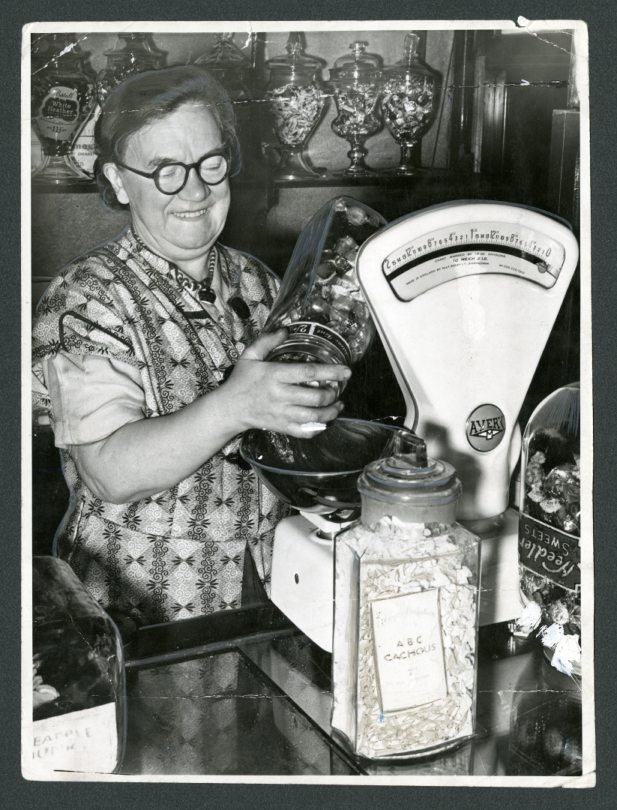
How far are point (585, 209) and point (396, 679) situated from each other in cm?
59

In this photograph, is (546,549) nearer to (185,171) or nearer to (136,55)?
(185,171)

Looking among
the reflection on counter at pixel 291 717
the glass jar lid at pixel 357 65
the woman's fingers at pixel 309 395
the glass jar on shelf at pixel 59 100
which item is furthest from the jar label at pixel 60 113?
Answer: the reflection on counter at pixel 291 717

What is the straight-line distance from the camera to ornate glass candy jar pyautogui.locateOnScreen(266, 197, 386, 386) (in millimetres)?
1169

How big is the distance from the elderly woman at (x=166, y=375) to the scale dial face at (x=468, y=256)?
134 mm

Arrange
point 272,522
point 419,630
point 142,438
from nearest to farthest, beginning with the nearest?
point 419,630 → point 142,438 → point 272,522

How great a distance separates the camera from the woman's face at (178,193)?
3.91 ft

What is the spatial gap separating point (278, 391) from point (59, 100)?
0.44 meters

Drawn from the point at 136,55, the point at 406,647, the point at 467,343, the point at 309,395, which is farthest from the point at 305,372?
the point at 136,55

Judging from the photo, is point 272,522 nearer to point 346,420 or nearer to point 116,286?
point 346,420

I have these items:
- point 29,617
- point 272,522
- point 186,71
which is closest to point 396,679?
point 272,522

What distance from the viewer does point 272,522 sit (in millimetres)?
1290

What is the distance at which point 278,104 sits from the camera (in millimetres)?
1207

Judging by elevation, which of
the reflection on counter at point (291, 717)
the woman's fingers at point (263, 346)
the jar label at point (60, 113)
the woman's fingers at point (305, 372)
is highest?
the jar label at point (60, 113)

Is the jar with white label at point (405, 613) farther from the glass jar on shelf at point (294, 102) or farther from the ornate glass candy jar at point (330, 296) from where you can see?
the glass jar on shelf at point (294, 102)
